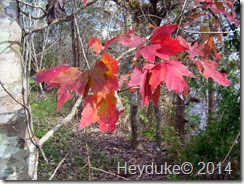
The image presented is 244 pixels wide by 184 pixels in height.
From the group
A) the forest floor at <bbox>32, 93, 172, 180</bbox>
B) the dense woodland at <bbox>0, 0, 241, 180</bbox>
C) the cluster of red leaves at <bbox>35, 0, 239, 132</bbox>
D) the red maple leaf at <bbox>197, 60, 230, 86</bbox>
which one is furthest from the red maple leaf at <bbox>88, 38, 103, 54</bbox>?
the forest floor at <bbox>32, 93, 172, 180</bbox>

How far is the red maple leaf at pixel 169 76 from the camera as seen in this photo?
15.3 inches

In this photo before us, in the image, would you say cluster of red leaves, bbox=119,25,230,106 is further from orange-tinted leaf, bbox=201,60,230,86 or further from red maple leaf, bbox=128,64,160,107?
orange-tinted leaf, bbox=201,60,230,86

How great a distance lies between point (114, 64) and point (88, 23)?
3.54 m

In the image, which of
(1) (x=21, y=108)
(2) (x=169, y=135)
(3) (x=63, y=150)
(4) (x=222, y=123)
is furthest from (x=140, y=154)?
(1) (x=21, y=108)

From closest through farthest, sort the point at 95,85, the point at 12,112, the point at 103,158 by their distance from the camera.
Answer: the point at 95,85, the point at 12,112, the point at 103,158

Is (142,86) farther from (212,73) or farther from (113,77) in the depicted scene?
(212,73)

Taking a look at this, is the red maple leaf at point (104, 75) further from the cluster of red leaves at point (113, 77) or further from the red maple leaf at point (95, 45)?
the red maple leaf at point (95, 45)

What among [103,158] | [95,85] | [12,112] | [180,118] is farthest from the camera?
[180,118]

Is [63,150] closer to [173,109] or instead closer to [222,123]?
[173,109]

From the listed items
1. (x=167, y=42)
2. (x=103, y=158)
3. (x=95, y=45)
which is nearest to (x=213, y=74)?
(x=167, y=42)

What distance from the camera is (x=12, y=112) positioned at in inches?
19.1

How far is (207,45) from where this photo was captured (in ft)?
2.60

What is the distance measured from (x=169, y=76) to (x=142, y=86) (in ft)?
0.15

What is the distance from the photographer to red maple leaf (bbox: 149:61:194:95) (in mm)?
388
